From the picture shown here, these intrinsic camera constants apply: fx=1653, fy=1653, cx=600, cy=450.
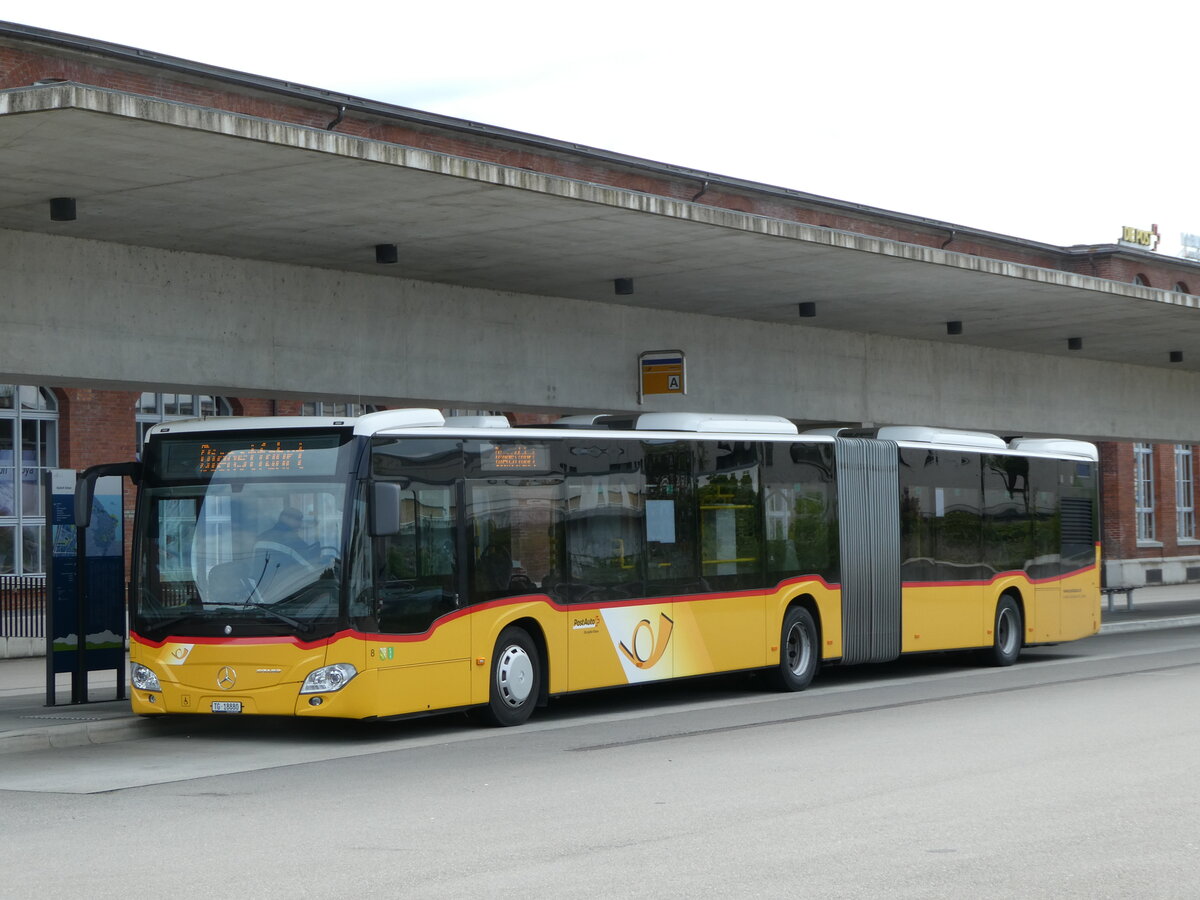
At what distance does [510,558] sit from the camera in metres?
14.8

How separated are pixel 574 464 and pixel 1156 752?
6034 mm

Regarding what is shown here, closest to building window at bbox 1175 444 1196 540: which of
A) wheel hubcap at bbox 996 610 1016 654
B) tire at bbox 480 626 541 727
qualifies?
wheel hubcap at bbox 996 610 1016 654

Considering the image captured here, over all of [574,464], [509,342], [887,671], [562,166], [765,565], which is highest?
Answer: [562,166]

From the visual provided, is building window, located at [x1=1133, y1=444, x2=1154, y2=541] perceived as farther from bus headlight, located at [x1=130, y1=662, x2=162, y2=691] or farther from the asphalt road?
bus headlight, located at [x1=130, y1=662, x2=162, y2=691]

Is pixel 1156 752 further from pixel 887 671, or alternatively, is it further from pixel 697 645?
pixel 887 671

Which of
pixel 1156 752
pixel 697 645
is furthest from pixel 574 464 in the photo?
pixel 1156 752

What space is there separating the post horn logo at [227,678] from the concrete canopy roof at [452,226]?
4165 millimetres

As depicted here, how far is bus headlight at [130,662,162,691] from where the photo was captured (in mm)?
13773

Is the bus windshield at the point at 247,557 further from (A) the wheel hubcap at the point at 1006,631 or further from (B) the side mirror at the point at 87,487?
(A) the wheel hubcap at the point at 1006,631

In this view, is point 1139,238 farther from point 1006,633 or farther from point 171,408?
point 1006,633

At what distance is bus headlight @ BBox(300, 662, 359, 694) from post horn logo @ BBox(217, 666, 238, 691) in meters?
0.58

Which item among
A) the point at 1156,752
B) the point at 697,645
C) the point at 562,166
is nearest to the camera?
the point at 1156,752

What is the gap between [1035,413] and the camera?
29.6m

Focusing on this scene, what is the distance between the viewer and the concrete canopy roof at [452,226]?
510 inches
